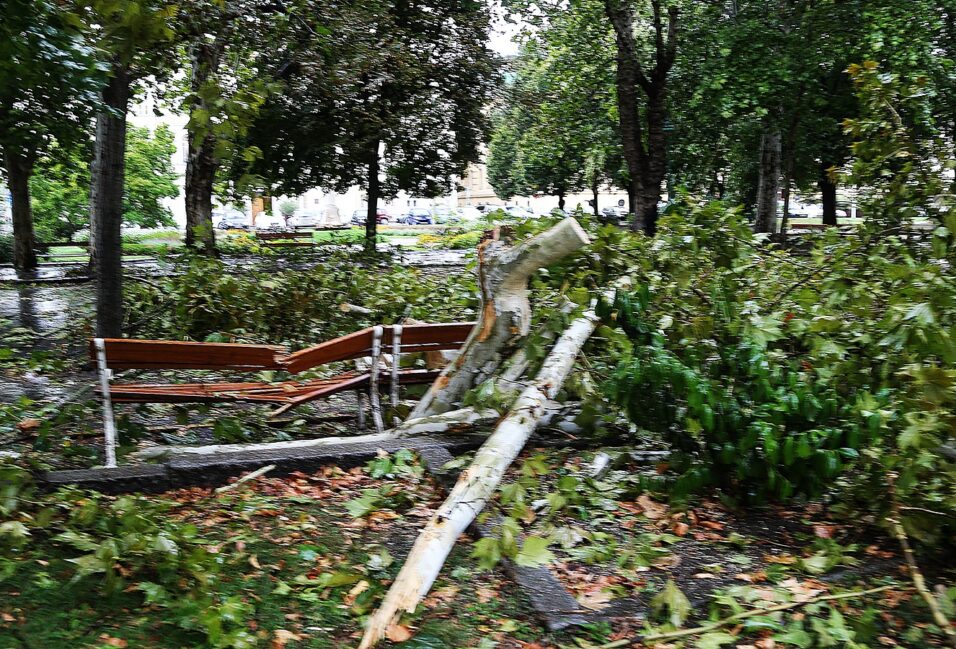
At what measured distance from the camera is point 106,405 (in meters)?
4.92

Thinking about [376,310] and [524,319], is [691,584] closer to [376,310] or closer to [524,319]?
[524,319]

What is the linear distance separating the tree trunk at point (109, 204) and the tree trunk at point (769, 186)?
20.3 metres

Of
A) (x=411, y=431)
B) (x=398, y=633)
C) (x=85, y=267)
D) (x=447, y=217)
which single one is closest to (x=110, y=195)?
(x=411, y=431)

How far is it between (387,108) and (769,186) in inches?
497

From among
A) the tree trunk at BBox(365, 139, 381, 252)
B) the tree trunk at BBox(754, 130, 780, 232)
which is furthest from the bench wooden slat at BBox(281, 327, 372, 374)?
the tree trunk at BBox(754, 130, 780, 232)

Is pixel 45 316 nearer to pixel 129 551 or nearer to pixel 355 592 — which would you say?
pixel 129 551

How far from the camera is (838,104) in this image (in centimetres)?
2316

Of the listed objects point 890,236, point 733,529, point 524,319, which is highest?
point 890,236

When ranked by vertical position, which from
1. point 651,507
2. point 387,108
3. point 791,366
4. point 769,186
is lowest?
point 651,507

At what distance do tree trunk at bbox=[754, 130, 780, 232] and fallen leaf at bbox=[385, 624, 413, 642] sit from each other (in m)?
23.0

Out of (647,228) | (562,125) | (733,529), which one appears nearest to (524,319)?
(733,529)

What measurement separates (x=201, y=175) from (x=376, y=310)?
8763 mm

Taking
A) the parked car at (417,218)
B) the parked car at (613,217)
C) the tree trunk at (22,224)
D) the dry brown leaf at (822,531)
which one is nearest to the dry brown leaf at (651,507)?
the dry brown leaf at (822,531)

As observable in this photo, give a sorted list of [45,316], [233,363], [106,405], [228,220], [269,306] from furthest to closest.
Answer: [228,220]
[45,316]
[269,306]
[233,363]
[106,405]
